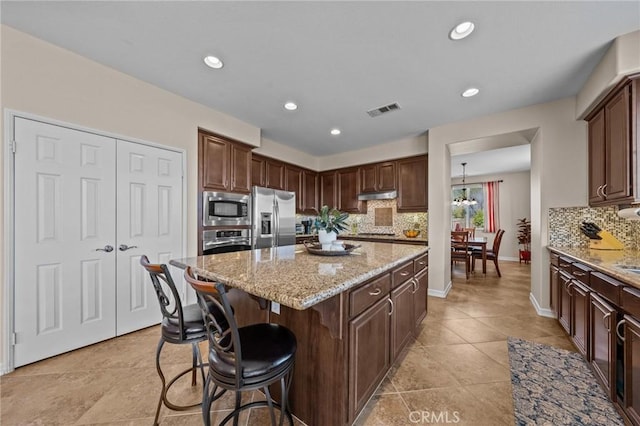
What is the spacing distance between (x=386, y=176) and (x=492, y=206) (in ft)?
16.4

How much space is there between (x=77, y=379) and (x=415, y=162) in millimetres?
4981

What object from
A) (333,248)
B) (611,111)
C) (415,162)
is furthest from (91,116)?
(611,111)

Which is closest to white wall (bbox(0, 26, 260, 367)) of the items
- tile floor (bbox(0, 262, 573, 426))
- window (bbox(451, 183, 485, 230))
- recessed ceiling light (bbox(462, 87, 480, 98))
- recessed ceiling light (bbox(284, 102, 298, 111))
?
tile floor (bbox(0, 262, 573, 426))

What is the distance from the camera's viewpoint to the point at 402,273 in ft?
6.60

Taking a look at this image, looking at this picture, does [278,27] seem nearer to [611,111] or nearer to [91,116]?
[91,116]

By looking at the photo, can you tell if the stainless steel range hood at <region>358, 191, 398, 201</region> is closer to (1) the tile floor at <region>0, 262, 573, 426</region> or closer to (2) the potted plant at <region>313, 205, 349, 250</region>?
(1) the tile floor at <region>0, 262, 573, 426</region>

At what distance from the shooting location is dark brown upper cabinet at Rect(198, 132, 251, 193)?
3280 millimetres

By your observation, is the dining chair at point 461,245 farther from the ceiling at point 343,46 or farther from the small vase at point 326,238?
the small vase at point 326,238

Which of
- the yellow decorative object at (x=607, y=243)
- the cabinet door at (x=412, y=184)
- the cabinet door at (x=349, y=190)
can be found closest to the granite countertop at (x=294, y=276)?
the yellow decorative object at (x=607, y=243)

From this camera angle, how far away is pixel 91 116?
233 cm

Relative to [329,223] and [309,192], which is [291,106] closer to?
[329,223]

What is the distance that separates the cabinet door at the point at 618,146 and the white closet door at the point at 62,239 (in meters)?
4.76

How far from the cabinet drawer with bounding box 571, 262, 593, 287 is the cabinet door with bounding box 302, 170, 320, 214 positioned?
4.16 metres

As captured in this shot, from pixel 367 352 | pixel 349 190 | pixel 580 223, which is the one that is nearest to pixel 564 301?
pixel 580 223
